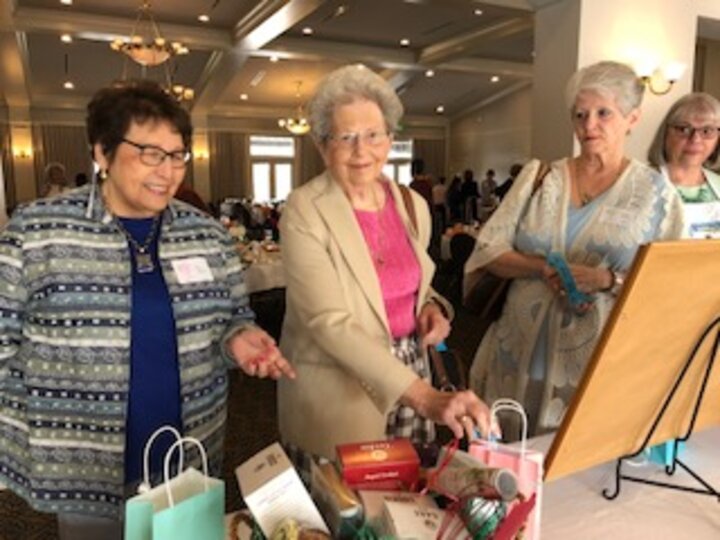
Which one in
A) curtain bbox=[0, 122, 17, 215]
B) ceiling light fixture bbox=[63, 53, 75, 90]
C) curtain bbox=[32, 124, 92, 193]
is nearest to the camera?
ceiling light fixture bbox=[63, 53, 75, 90]

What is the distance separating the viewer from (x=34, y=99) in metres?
14.8

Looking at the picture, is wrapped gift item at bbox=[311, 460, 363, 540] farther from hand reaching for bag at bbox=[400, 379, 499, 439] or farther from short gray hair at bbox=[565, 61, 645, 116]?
short gray hair at bbox=[565, 61, 645, 116]

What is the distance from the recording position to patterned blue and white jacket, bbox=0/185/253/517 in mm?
1209

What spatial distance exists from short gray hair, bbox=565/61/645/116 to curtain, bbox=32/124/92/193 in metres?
15.6

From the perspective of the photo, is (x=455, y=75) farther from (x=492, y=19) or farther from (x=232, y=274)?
(x=232, y=274)

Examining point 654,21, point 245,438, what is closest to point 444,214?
point 654,21

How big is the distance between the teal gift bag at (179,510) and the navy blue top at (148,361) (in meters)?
0.58

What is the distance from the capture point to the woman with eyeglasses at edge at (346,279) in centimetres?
131

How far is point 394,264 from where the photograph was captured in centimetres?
144

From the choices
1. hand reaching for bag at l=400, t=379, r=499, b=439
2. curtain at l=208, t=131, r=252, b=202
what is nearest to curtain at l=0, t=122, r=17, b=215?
curtain at l=208, t=131, r=252, b=202

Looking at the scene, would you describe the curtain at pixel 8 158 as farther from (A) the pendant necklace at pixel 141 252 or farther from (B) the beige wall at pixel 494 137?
(A) the pendant necklace at pixel 141 252

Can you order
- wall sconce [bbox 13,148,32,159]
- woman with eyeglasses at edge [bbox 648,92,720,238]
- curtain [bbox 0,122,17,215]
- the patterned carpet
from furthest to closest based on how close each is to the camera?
wall sconce [bbox 13,148,32,159] → curtain [bbox 0,122,17,215] → the patterned carpet → woman with eyeglasses at edge [bbox 648,92,720,238]

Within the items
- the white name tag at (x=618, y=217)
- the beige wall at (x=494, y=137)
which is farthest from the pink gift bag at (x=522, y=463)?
the beige wall at (x=494, y=137)

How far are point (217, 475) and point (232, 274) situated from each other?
507 millimetres
